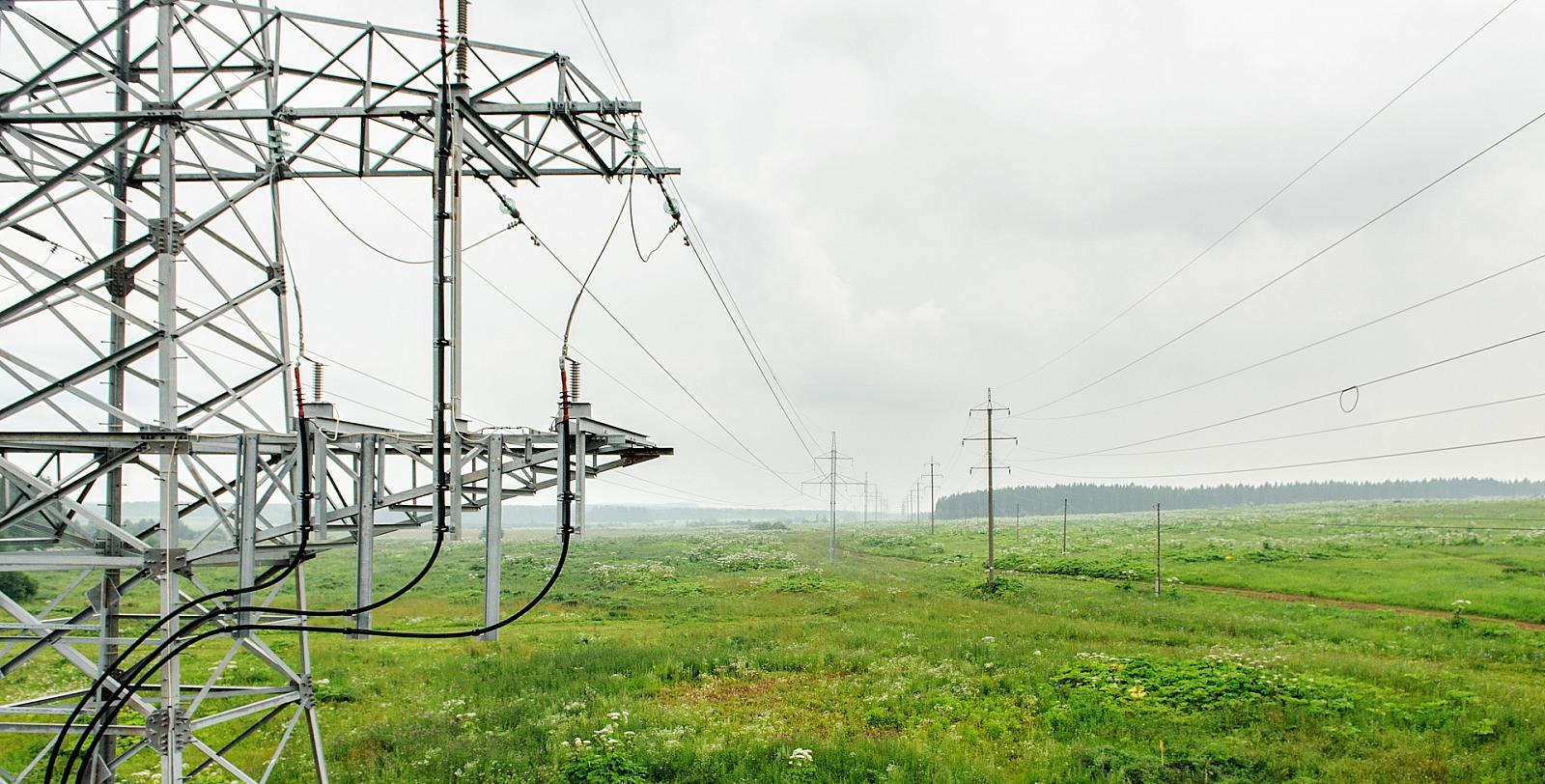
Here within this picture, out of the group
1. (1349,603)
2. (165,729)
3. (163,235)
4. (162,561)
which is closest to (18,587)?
(165,729)

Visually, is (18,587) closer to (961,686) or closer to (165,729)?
(165,729)

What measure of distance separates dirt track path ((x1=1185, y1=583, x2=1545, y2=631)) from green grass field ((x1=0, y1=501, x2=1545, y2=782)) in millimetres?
527

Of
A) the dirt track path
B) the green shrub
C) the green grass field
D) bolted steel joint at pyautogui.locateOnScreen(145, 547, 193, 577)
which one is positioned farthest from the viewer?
the green shrub

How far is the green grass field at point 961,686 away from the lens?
14977mm

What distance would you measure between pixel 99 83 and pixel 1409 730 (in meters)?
24.7

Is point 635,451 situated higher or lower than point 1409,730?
higher

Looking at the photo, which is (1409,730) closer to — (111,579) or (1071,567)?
(111,579)

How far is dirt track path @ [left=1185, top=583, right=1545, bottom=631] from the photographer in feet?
91.6

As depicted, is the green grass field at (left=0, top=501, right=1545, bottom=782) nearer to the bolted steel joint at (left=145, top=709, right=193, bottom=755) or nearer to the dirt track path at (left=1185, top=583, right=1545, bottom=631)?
the dirt track path at (left=1185, top=583, right=1545, bottom=631)

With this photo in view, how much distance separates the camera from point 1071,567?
160 feet

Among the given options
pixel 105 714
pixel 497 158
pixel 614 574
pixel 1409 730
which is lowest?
pixel 614 574

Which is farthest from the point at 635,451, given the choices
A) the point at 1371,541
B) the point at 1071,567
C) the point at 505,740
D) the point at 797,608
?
the point at 1371,541

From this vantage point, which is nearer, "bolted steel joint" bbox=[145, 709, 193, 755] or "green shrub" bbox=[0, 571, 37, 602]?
"bolted steel joint" bbox=[145, 709, 193, 755]

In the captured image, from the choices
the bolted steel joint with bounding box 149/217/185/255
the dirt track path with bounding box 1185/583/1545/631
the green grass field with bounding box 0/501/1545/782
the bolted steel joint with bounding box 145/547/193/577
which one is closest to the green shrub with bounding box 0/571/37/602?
the green grass field with bounding box 0/501/1545/782
